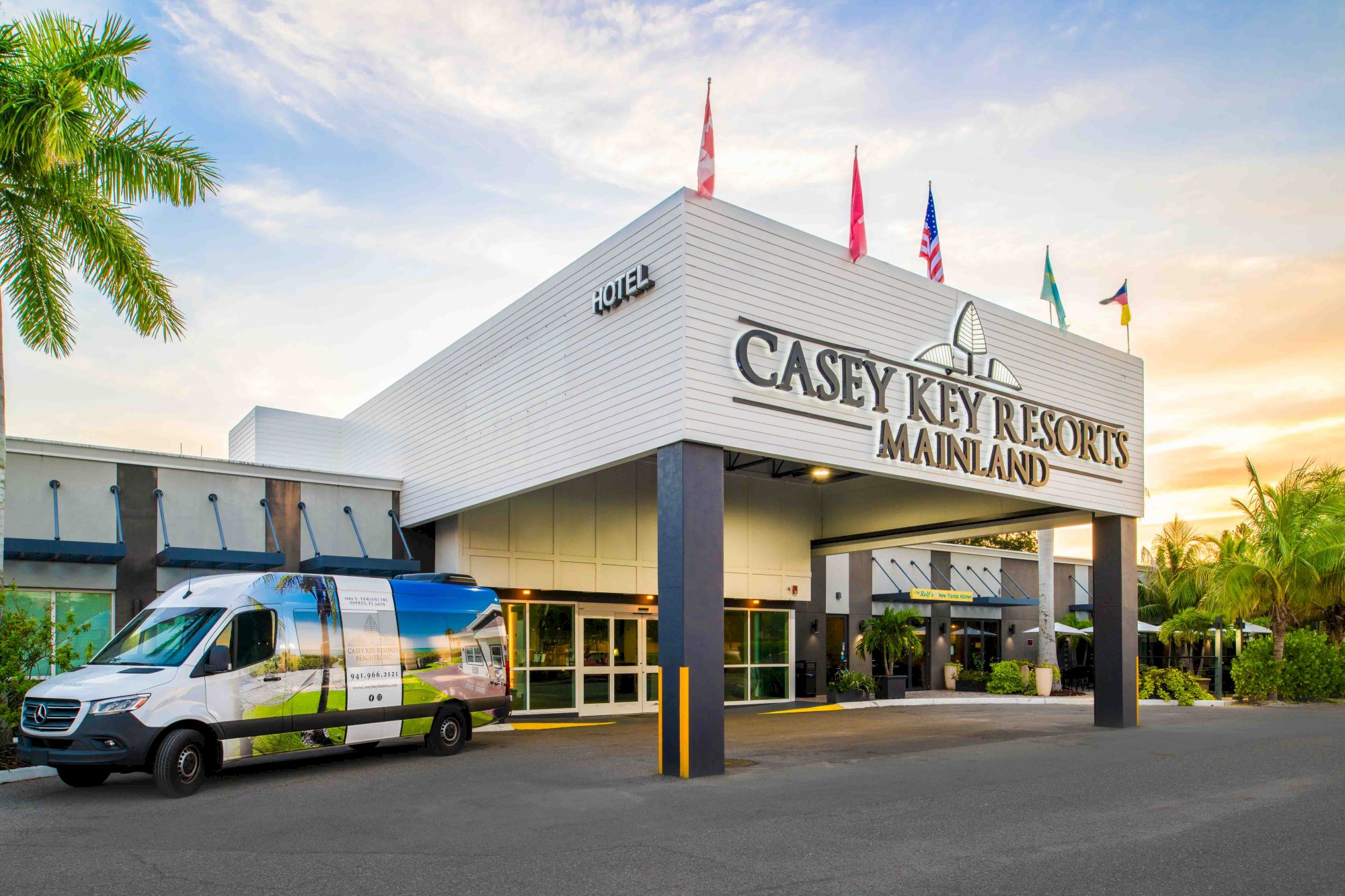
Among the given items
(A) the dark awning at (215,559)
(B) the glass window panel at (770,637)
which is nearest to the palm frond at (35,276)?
(A) the dark awning at (215,559)

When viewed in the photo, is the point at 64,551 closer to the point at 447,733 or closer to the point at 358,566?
the point at 358,566

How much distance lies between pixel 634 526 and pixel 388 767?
9.91 metres

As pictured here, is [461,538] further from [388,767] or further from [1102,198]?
[1102,198]

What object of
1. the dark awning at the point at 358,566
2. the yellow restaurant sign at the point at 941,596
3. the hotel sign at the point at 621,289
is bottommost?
the yellow restaurant sign at the point at 941,596

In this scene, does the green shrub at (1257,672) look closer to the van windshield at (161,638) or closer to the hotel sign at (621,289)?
the hotel sign at (621,289)

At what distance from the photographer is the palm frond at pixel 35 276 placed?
13992 millimetres

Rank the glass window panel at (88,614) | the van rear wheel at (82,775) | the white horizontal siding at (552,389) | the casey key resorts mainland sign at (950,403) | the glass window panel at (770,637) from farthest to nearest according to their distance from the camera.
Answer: the glass window panel at (770,637), the glass window panel at (88,614), the casey key resorts mainland sign at (950,403), the white horizontal siding at (552,389), the van rear wheel at (82,775)

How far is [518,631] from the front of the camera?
20.5m

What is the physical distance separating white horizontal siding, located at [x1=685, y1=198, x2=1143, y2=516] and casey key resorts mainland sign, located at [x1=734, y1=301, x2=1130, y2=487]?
0.14 meters

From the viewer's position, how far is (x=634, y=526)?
22.5 metres

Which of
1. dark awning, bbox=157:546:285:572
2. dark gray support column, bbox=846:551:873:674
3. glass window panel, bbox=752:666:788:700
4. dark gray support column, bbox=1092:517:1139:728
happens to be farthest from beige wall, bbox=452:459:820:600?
dark gray support column, bbox=1092:517:1139:728

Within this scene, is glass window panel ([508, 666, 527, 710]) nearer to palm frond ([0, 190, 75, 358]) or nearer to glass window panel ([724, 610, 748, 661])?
glass window panel ([724, 610, 748, 661])

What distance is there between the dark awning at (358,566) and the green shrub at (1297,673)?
68.0ft

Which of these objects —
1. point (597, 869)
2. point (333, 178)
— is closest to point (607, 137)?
point (333, 178)
